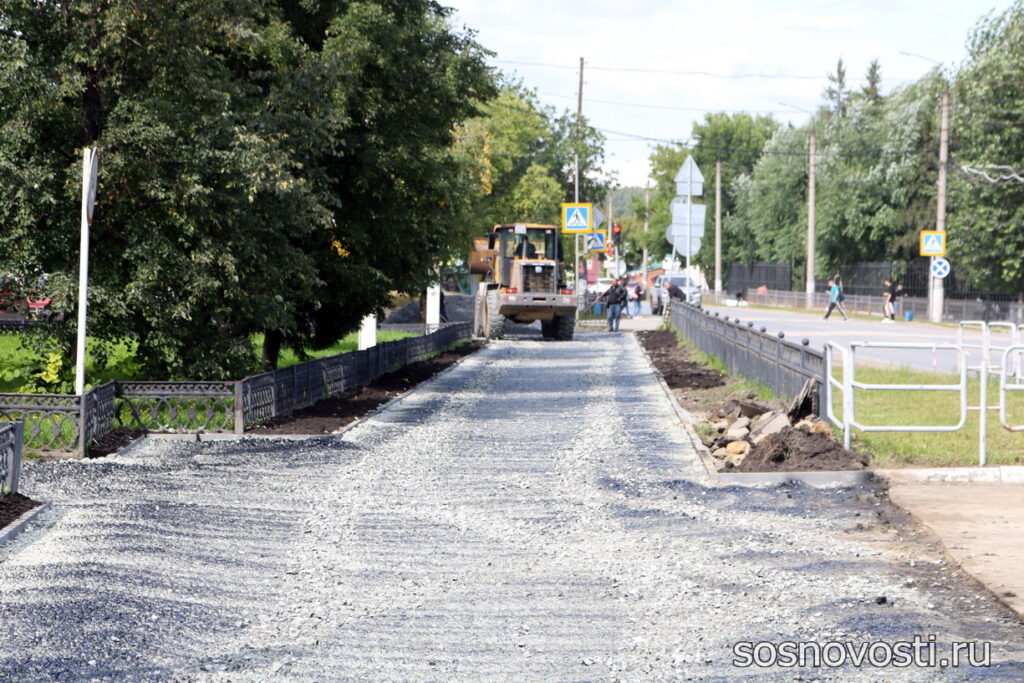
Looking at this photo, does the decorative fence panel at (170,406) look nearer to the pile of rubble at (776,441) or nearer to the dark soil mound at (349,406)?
the dark soil mound at (349,406)

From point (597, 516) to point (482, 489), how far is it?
154cm

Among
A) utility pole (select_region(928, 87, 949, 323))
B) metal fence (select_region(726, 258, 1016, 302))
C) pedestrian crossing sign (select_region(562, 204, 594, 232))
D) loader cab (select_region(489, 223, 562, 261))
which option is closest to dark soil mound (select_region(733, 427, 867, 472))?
loader cab (select_region(489, 223, 562, 261))

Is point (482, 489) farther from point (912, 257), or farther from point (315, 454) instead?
point (912, 257)

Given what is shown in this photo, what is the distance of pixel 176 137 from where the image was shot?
15.6 meters

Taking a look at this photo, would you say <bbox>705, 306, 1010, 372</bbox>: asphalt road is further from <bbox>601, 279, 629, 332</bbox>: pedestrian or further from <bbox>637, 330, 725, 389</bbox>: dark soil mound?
<bbox>601, 279, 629, 332</bbox>: pedestrian

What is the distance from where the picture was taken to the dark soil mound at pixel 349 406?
15.5 meters

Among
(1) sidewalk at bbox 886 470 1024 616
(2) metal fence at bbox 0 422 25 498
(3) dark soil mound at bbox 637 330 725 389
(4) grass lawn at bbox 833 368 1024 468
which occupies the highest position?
(2) metal fence at bbox 0 422 25 498


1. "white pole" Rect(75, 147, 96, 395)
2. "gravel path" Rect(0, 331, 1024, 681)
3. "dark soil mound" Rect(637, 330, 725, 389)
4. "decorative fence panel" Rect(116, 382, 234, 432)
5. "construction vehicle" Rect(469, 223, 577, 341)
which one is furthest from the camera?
"construction vehicle" Rect(469, 223, 577, 341)

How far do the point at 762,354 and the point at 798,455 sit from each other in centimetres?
739

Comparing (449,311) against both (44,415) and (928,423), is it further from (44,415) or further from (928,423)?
(44,415)

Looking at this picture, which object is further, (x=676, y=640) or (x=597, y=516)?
(x=597, y=516)

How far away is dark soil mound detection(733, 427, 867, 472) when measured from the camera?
38.7ft

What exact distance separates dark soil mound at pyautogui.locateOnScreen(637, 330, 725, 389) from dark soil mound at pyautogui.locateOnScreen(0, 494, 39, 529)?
45.9 ft

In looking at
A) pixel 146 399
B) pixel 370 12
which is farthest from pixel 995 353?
pixel 146 399
